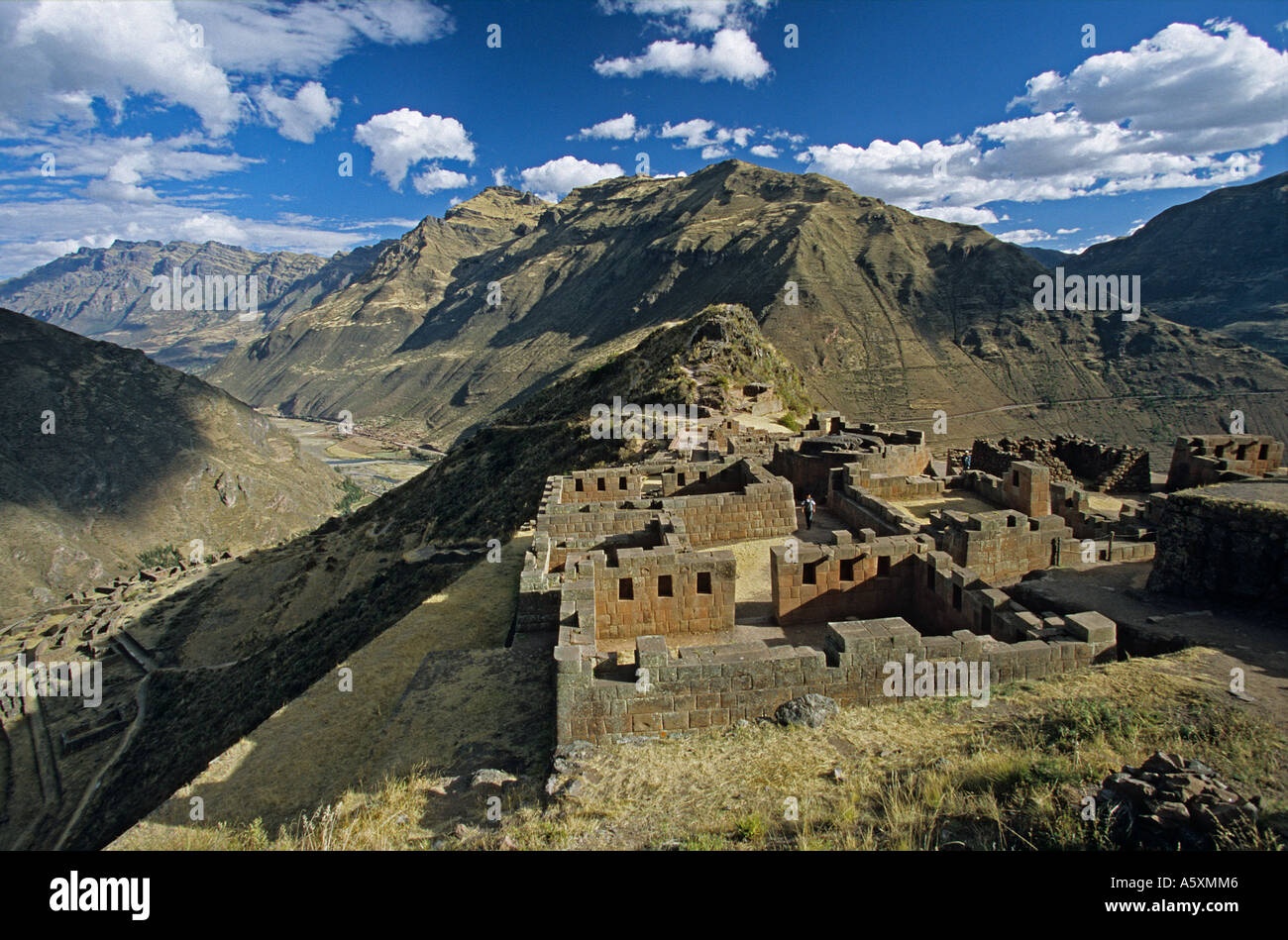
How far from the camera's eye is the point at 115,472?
95000 millimetres

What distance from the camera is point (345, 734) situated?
40.4 feet

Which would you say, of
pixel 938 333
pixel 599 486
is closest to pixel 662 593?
pixel 599 486

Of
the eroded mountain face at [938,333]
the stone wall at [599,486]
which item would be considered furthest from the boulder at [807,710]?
the eroded mountain face at [938,333]

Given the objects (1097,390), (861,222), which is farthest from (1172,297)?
(1097,390)

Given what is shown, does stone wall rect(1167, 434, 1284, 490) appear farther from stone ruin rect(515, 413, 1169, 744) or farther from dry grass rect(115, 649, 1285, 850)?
dry grass rect(115, 649, 1285, 850)

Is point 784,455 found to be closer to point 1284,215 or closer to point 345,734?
point 345,734

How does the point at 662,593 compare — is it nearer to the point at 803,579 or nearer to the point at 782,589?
the point at 782,589

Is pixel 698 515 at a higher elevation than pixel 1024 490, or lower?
lower

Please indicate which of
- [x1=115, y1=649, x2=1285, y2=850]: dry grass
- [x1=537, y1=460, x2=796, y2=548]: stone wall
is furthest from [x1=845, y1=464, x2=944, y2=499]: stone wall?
[x1=115, y1=649, x2=1285, y2=850]: dry grass

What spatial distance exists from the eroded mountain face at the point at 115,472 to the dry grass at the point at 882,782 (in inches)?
3444

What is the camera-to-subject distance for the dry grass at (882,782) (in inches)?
230

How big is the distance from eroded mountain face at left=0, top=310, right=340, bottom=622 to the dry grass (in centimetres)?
8748

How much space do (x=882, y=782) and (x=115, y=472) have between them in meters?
116

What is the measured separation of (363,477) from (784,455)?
449 feet
